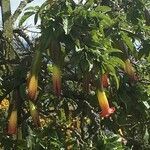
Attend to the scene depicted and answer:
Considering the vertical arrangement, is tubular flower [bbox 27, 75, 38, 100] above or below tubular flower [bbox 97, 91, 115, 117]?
above

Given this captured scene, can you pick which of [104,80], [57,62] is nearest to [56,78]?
[57,62]

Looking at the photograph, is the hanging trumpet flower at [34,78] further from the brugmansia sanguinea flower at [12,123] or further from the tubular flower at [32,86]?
the brugmansia sanguinea flower at [12,123]

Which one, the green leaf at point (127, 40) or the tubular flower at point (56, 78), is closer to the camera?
the tubular flower at point (56, 78)

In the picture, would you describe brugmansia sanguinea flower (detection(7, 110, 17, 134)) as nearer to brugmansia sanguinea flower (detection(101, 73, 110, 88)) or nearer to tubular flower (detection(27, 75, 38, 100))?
tubular flower (detection(27, 75, 38, 100))

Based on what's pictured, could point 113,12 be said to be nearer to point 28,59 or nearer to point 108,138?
point 28,59

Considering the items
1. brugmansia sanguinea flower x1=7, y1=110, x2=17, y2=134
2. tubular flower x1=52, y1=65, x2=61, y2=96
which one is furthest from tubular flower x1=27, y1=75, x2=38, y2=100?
brugmansia sanguinea flower x1=7, y1=110, x2=17, y2=134

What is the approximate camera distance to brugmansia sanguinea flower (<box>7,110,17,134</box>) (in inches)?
110

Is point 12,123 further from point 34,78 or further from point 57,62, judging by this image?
point 57,62

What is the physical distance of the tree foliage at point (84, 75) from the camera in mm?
2557

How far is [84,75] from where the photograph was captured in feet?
8.67

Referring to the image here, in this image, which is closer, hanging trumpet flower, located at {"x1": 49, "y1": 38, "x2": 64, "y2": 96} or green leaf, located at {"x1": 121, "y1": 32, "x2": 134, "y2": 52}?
hanging trumpet flower, located at {"x1": 49, "y1": 38, "x2": 64, "y2": 96}

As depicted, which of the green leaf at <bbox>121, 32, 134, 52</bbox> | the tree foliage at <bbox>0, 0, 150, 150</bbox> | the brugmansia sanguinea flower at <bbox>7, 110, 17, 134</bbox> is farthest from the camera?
the green leaf at <bbox>121, 32, 134, 52</bbox>

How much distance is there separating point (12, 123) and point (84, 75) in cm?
54

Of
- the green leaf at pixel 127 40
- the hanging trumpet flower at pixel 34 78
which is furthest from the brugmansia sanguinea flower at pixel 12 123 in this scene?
the green leaf at pixel 127 40
